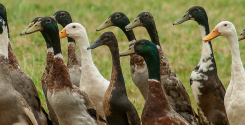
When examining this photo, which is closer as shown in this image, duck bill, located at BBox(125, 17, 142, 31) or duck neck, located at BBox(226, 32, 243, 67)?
duck neck, located at BBox(226, 32, 243, 67)

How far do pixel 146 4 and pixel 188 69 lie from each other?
203 inches

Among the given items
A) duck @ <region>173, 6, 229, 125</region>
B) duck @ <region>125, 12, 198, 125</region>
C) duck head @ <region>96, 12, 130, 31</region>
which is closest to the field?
duck @ <region>125, 12, 198, 125</region>

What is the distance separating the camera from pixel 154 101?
4.60 metres

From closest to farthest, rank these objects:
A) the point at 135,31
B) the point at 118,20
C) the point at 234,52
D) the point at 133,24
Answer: the point at 234,52 < the point at 133,24 < the point at 118,20 < the point at 135,31

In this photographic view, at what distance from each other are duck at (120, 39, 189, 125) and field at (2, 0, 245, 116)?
187 centimetres

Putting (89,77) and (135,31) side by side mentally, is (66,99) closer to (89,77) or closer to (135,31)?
(89,77)

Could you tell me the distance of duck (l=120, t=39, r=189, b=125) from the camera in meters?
4.53

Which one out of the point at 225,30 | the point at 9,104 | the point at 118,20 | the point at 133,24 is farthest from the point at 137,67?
the point at 9,104

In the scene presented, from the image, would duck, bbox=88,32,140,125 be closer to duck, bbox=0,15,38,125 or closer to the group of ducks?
the group of ducks

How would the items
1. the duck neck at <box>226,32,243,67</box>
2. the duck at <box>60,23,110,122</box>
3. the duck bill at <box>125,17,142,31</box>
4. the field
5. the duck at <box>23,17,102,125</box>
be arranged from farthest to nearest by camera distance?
the field, the duck bill at <box>125,17,142,31</box>, the duck at <box>60,23,110,122</box>, the duck neck at <box>226,32,243,67</box>, the duck at <box>23,17,102,125</box>

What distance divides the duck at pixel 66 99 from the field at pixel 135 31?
1.56 meters

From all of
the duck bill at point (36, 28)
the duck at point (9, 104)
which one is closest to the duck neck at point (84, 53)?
the duck bill at point (36, 28)

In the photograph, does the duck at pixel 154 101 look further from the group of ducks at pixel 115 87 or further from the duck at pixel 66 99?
the duck at pixel 66 99

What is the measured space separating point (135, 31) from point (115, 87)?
6218mm
